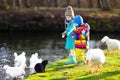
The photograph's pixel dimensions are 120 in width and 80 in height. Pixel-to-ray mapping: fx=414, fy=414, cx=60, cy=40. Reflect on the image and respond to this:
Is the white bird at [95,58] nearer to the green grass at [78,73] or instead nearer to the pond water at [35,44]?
the green grass at [78,73]

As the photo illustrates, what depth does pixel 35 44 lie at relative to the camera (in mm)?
30859

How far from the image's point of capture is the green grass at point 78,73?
1391cm

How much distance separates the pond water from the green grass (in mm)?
6037

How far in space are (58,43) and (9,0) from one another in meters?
14.4

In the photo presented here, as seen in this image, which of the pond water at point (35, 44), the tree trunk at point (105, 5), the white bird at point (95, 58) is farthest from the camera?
the tree trunk at point (105, 5)

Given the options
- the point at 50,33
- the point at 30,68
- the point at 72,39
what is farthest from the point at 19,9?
the point at 72,39

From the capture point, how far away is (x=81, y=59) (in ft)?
53.3

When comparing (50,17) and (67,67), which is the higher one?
(50,17)

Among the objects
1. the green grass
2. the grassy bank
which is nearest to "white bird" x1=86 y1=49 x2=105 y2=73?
the green grass

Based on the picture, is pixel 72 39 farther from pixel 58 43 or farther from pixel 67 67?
pixel 58 43

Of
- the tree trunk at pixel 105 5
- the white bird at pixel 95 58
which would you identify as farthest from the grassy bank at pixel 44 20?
the white bird at pixel 95 58

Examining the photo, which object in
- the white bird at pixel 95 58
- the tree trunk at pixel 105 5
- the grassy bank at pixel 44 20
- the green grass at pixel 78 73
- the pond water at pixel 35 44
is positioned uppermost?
the tree trunk at pixel 105 5

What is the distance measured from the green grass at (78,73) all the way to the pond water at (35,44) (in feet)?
19.8

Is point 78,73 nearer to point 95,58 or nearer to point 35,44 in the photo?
point 95,58
